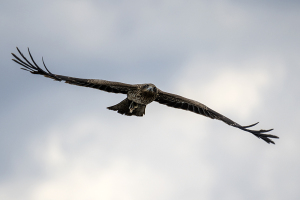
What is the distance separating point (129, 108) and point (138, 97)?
930mm

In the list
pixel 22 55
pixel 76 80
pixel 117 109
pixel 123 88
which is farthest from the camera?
pixel 117 109

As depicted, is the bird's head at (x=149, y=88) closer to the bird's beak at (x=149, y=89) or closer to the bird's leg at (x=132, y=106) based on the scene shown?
the bird's beak at (x=149, y=89)

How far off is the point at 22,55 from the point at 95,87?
111 inches

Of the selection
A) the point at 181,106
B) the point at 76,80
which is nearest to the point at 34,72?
the point at 76,80

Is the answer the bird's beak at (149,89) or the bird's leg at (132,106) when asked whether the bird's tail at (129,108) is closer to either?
the bird's leg at (132,106)

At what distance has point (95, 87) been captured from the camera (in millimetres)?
14734

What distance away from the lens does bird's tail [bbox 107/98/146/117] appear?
16.0 meters

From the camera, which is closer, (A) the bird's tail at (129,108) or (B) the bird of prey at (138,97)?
(B) the bird of prey at (138,97)

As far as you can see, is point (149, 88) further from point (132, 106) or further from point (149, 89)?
point (132, 106)

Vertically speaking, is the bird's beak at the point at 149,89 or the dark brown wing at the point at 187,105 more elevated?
the dark brown wing at the point at 187,105

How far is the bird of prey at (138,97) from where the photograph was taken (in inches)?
547

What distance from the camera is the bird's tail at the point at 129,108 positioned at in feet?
52.5

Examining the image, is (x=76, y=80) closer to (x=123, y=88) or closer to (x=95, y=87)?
(x=95, y=87)

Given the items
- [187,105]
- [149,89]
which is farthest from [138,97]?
[187,105]
